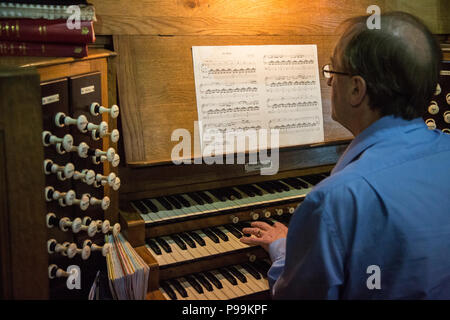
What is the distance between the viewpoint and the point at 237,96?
7.92ft

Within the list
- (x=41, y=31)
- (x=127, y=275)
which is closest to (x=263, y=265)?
(x=127, y=275)

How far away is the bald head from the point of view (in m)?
1.44

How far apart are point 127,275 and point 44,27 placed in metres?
1.02

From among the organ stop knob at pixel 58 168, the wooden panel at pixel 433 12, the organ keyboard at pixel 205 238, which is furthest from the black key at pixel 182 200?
the wooden panel at pixel 433 12

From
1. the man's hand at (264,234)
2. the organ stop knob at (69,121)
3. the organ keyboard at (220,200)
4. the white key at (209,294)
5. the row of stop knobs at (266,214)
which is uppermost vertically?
the organ stop knob at (69,121)

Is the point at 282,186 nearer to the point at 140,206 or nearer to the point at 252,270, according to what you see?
the point at 252,270

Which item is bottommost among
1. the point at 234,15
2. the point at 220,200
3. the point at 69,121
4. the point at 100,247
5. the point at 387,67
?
the point at 100,247

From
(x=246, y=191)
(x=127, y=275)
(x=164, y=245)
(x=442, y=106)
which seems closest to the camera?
(x=127, y=275)

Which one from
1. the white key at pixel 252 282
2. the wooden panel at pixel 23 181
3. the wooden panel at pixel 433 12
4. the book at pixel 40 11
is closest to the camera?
the wooden panel at pixel 23 181

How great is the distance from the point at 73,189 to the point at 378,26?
4.29ft

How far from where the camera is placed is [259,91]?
2475 millimetres

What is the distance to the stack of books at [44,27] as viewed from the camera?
1.64 metres

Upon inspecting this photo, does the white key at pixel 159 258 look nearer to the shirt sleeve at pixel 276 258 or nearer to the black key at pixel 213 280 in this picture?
the black key at pixel 213 280

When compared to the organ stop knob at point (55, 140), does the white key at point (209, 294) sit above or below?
below
